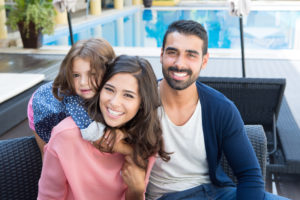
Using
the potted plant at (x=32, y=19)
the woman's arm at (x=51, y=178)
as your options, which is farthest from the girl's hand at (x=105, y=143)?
the potted plant at (x=32, y=19)

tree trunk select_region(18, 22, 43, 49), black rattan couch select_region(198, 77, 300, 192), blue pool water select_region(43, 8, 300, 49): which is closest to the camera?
black rattan couch select_region(198, 77, 300, 192)

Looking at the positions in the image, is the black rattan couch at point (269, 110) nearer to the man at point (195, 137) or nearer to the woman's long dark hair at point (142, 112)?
the man at point (195, 137)

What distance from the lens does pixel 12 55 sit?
21.0 ft

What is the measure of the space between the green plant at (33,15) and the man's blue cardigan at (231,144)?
5750mm

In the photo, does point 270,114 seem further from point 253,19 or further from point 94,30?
point 253,19

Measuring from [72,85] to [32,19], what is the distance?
5532mm

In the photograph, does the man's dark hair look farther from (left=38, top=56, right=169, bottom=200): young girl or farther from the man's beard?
(left=38, top=56, right=169, bottom=200): young girl

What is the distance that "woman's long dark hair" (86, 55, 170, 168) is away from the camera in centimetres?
144

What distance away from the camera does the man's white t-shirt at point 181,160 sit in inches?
63.5

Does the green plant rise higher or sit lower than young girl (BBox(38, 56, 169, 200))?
higher

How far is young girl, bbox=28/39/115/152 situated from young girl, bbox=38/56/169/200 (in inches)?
5.8

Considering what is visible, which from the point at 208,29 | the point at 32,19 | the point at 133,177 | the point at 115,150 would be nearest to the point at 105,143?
the point at 115,150

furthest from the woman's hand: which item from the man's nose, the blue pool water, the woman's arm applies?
the blue pool water

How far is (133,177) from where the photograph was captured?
1.44 meters
